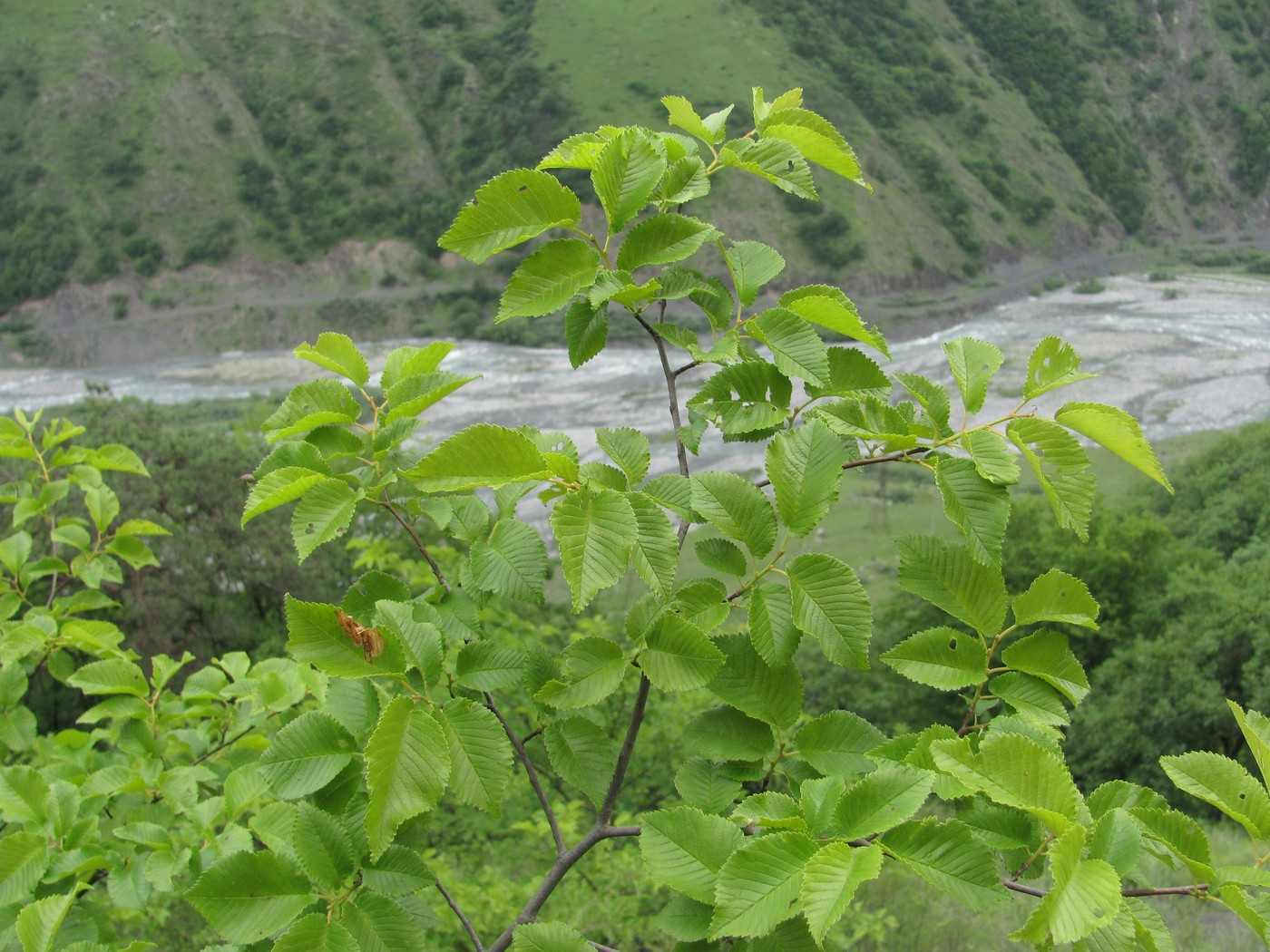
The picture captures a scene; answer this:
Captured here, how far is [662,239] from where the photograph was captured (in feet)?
4.18

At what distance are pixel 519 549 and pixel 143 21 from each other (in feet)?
251

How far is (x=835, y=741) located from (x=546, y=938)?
448 mm

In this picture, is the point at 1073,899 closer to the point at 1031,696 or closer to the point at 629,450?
the point at 1031,696

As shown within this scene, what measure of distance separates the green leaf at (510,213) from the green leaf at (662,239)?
4.2 inches

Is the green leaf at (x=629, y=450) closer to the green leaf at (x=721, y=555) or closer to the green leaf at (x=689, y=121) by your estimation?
the green leaf at (x=721, y=555)

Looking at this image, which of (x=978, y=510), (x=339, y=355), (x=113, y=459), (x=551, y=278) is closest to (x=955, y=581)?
(x=978, y=510)

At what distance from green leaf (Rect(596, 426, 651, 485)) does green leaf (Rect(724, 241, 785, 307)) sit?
9.9 inches

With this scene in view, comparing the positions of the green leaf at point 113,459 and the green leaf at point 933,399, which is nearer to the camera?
the green leaf at point 933,399

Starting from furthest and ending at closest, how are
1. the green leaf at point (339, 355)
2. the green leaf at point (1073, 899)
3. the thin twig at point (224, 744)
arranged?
the thin twig at point (224, 744) < the green leaf at point (339, 355) < the green leaf at point (1073, 899)

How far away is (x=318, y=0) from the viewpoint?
6438 centimetres

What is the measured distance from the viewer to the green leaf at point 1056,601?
1172mm

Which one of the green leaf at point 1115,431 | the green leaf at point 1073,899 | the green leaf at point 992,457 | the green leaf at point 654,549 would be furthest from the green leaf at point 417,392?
the green leaf at point 1073,899

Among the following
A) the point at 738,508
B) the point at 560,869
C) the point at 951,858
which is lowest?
the point at 560,869

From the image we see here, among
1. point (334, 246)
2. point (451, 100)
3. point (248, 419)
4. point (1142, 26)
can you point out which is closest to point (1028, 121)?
point (1142, 26)
